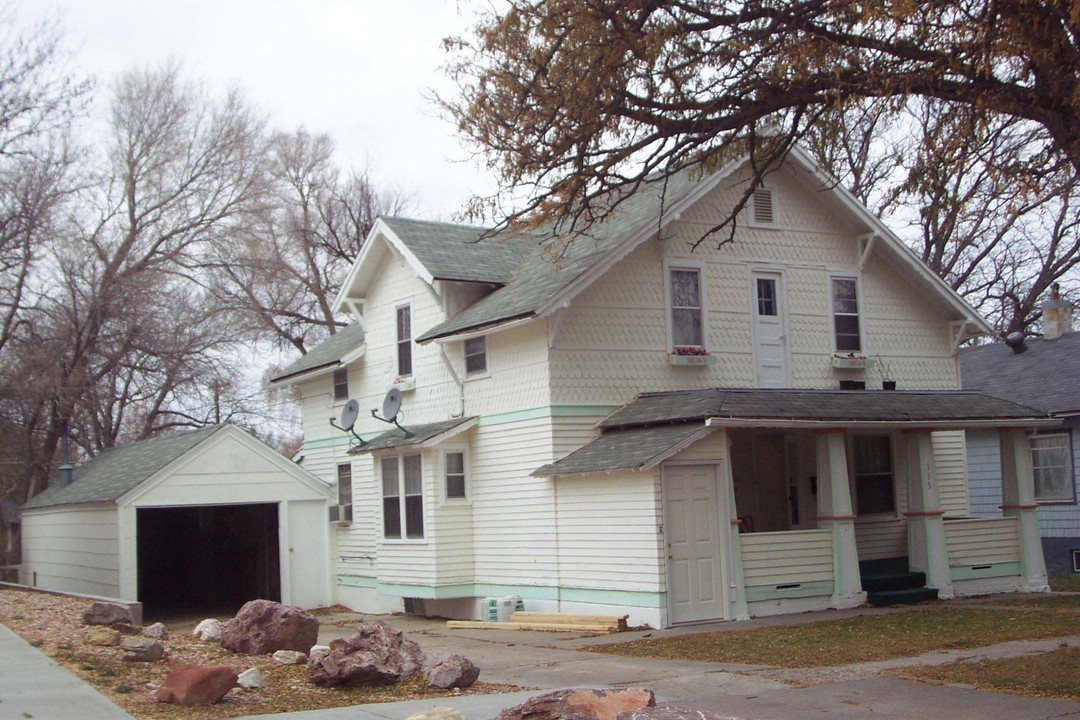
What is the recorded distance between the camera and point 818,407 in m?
19.3

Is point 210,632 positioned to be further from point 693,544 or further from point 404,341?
point 404,341


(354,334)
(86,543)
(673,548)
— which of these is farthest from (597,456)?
(86,543)

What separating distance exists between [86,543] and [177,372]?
31.6 ft

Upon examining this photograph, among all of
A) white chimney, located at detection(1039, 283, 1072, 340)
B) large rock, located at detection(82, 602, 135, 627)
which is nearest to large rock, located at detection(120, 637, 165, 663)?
large rock, located at detection(82, 602, 135, 627)

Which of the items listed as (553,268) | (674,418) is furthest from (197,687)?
(553,268)

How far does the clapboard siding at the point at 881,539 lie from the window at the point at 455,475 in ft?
23.6

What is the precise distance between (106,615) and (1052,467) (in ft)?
65.8

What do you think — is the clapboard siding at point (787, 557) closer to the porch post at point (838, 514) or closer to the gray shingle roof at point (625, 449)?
the porch post at point (838, 514)

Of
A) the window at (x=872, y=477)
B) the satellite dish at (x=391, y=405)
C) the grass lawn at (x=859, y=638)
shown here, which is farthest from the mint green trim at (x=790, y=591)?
the satellite dish at (x=391, y=405)

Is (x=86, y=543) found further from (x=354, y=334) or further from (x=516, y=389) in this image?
(x=516, y=389)

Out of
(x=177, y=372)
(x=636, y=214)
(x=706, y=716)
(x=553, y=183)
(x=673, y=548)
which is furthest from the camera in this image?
(x=177, y=372)

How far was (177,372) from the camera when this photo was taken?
112ft

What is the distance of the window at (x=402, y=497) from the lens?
73.1 ft

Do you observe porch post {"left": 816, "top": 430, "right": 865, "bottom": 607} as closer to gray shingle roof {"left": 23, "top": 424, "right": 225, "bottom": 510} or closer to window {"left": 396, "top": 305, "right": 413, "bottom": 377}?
window {"left": 396, "top": 305, "right": 413, "bottom": 377}
